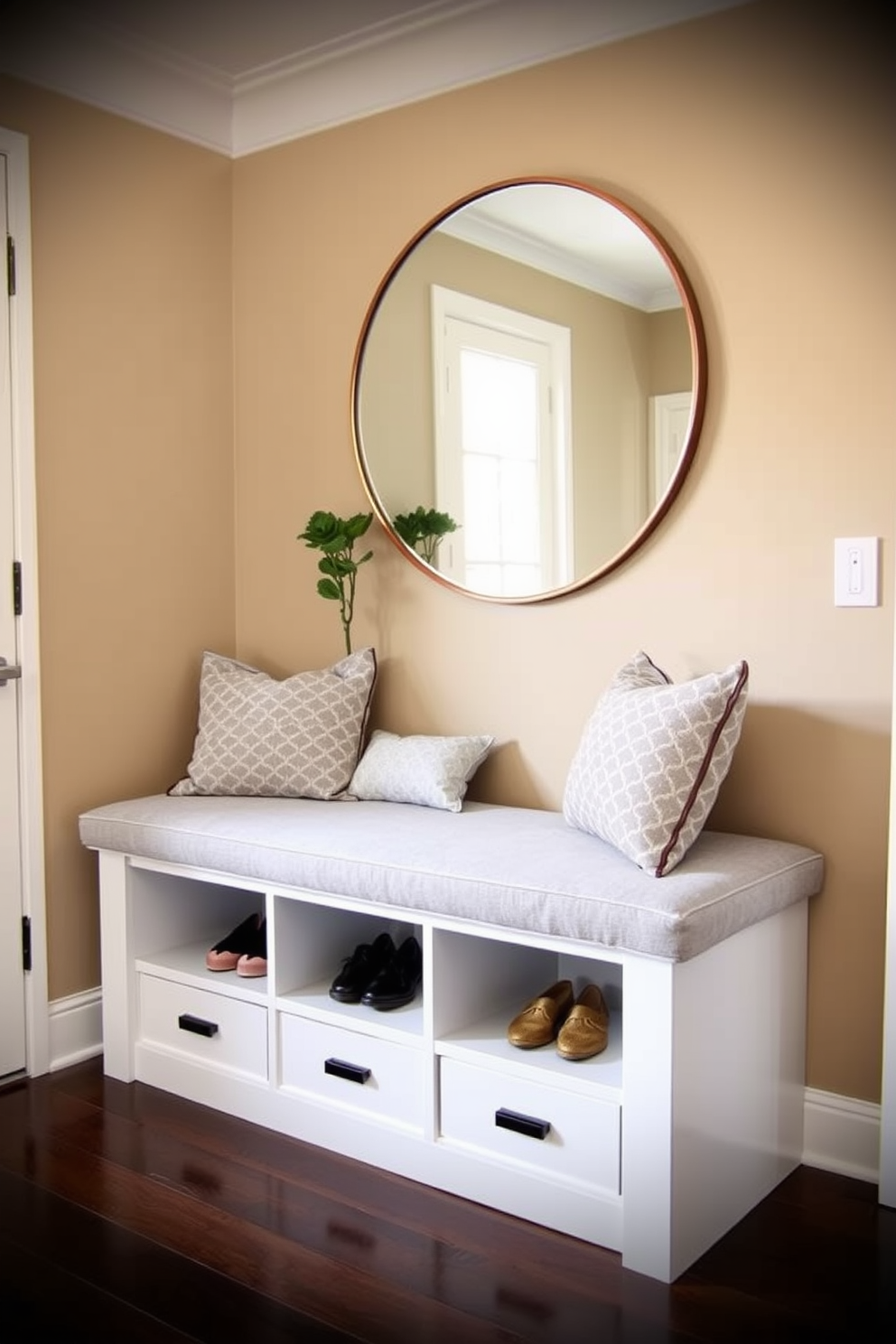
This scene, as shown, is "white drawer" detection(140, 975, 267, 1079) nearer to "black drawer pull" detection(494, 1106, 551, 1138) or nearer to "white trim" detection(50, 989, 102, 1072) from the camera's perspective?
"white trim" detection(50, 989, 102, 1072)

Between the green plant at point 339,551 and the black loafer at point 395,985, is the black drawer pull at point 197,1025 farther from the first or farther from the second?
the green plant at point 339,551

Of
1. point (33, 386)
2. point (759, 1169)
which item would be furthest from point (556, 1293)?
point (33, 386)

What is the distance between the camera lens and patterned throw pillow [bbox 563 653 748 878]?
2029 millimetres

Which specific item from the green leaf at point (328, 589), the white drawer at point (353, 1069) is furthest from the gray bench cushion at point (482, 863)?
the green leaf at point (328, 589)

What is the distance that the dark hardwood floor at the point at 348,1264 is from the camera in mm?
1751

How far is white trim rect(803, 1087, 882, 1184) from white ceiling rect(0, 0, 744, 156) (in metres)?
2.12

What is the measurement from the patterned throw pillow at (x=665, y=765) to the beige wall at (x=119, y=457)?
1304 millimetres

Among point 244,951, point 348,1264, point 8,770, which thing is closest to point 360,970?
point 244,951

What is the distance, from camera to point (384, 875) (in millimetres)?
2180

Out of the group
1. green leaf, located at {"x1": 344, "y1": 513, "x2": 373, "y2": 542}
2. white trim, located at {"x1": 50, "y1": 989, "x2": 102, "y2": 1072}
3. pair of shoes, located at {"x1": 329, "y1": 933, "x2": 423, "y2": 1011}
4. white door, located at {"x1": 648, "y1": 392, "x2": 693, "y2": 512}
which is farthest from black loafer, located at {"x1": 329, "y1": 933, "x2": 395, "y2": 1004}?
white door, located at {"x1": 648, "y1": 392, "x2": 693, "y2": 512}

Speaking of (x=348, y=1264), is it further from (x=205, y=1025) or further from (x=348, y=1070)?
(x=205, y=1025)

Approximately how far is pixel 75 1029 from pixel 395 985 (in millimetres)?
918

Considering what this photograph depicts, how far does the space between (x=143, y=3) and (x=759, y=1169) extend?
8.96 ft

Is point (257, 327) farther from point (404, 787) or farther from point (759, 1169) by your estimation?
point (759, 1169)
